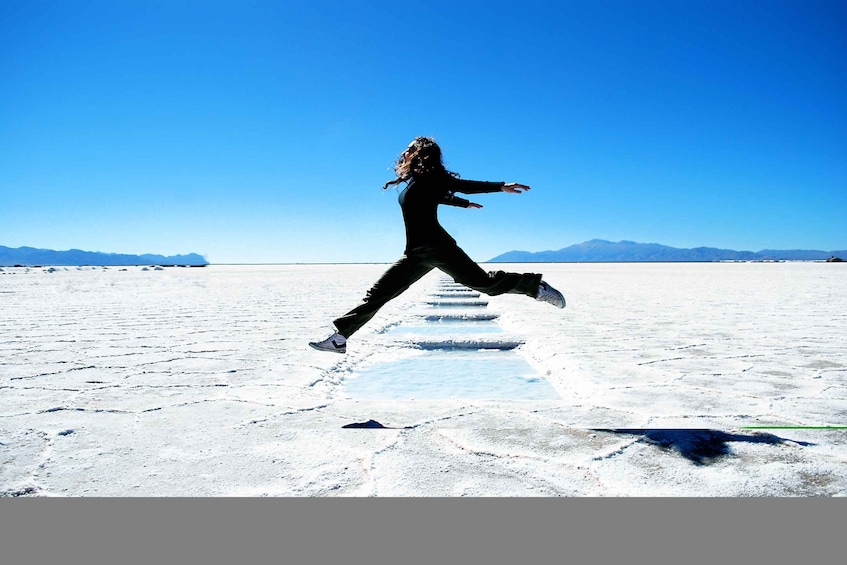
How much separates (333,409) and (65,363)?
2321mm

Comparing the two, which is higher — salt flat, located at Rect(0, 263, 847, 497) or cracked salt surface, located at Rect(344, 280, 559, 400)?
salt flat, located at Rect(0, 263, 847, 497)

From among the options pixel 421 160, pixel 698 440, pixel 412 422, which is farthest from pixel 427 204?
pixel 698 440

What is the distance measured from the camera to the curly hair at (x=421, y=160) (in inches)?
103

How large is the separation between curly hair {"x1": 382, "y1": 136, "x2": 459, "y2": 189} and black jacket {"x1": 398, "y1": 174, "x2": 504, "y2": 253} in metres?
0.03

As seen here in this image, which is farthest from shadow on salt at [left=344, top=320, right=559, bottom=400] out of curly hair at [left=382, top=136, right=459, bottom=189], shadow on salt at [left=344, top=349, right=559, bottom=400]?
curly hair at [left=382, top=136, right=459, bottom=189]

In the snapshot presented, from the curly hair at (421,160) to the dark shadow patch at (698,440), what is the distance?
1474mm

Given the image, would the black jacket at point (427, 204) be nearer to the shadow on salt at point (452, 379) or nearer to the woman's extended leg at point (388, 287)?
the woman's extended leg at point (388, 287)

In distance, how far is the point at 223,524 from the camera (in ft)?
4.44

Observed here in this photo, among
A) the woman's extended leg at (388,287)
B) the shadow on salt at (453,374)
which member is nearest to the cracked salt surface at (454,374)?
the shadow on salt at (453,374)

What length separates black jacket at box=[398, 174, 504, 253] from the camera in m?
2.62

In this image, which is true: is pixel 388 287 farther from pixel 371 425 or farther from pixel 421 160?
pixel 371 425

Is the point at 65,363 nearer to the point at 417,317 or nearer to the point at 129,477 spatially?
the point at 129,477

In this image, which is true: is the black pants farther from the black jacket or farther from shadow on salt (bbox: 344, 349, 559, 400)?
shadow on salt (bbox: 344, 349, 559, 400)

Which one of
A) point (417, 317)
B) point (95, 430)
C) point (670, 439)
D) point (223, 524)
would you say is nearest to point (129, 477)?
point (223, 524)
